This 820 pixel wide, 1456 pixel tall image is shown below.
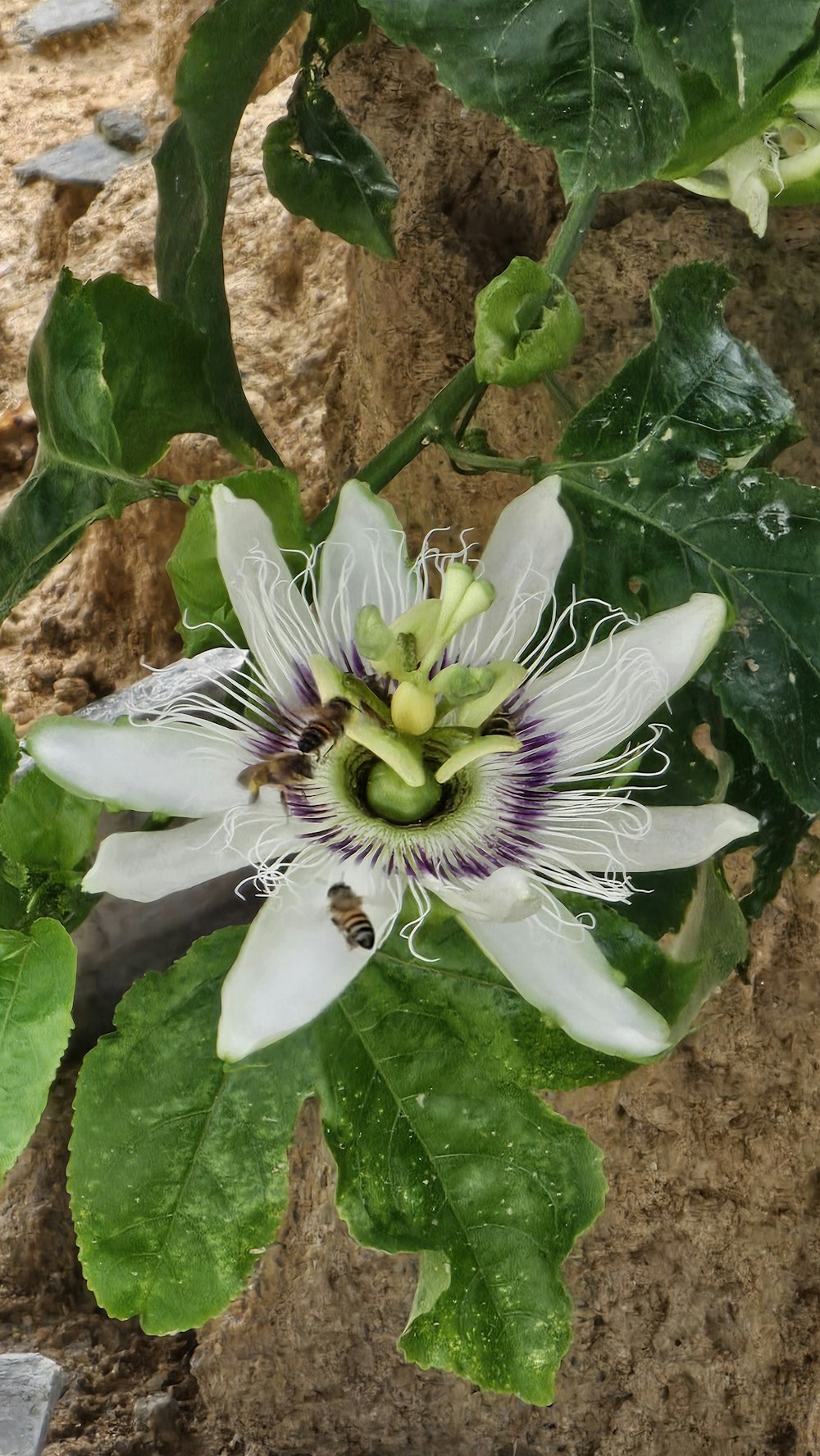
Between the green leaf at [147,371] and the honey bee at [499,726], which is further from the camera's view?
the green leaf at [147,371]

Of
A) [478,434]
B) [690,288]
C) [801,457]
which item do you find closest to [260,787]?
[478,434]

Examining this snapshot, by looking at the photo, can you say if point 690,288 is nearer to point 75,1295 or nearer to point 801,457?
point 801,457

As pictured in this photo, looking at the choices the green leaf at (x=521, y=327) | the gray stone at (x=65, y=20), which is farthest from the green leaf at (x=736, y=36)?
the gray stone at (x=65, y=20)

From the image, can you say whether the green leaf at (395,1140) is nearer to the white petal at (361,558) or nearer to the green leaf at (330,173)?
the white petal at (361,558)

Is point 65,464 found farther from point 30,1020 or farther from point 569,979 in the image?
point 569,979

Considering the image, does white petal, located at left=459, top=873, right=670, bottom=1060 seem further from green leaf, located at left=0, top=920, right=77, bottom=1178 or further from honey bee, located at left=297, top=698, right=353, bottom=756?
green leaf, located at left=0, top=920, right=77, bottom=1178

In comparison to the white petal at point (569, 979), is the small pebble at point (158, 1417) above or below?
below

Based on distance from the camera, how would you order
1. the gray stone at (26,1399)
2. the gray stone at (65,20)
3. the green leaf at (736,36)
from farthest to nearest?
the gray stone at (65,20), the gray stone at (26,1399), the green leaf at (736,36)

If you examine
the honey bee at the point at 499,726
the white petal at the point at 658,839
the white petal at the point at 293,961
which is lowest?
the white petal at the point at 658,839
